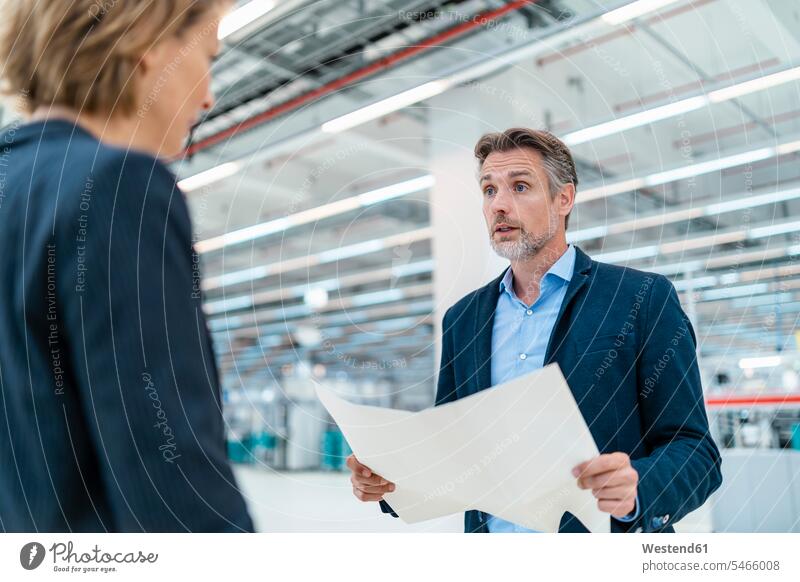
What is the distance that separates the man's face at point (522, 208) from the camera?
1359mm

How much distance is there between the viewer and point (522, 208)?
4.47ft

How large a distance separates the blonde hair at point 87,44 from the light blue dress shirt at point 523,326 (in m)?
0.79

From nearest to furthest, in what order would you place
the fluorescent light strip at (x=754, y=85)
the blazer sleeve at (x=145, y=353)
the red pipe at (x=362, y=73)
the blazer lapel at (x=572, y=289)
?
the blazer sleeve at (x=145, y=353) < the blazer lapel at (x=572, y=289) < the fluorescent light strip at (x=754, y=85) < the red pipe at (x=362, y=73)

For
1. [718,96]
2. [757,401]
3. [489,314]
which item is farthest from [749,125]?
[489,314]

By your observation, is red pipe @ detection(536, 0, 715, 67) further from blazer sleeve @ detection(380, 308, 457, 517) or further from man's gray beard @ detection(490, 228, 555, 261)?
blazer sleeve @ detection(380, 308, 457, 517)

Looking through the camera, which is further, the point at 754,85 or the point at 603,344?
the point at 754,85

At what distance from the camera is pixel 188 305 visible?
23.6 inches

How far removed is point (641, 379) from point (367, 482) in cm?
50

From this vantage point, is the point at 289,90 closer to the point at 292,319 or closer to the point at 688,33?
the point at 688,33

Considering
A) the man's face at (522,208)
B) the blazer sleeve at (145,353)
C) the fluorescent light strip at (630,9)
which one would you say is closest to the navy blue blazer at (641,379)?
the man's face at (522,208)

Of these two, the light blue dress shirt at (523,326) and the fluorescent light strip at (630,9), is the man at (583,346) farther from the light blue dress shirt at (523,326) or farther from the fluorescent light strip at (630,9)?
the fluorescent light strip at (630,9)

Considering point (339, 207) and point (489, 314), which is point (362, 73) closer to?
point (489, 314)

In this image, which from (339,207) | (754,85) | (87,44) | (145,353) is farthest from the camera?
(339,207)

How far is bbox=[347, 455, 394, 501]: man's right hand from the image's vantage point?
1107 mm
